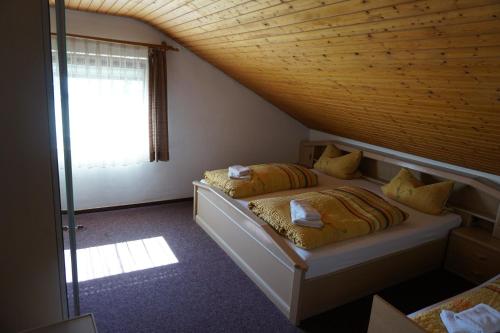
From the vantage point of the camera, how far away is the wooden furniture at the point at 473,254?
2775 millimetres

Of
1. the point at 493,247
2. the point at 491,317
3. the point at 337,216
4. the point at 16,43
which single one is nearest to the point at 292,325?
the point at 337,216

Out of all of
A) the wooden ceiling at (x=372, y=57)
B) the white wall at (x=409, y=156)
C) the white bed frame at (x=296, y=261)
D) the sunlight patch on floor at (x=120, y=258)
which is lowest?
the sunlight patch on floor at (x=120, y=258)

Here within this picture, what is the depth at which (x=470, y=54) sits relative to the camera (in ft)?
5.36

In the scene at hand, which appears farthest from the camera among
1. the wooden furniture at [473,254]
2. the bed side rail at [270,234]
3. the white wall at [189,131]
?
the white wall at [189,131]

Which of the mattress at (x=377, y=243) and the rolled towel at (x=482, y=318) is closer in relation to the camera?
the rolled towel at (x=482, y=318)

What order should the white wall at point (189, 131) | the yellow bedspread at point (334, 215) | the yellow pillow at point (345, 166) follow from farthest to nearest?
the yellow pillow at point (345, 166) → the white wall at point (189, 131) → the yellow bedspread at point (334, 215)

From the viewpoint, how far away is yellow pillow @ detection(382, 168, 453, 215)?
3.09 meters

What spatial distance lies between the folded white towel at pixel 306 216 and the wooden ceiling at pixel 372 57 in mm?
1015

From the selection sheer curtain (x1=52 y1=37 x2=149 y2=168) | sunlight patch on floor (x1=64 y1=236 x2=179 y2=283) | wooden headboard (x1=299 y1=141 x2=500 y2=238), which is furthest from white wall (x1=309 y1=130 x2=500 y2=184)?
sunlight patch on floor (x1=64 y1=236 x2=179 y2=283)

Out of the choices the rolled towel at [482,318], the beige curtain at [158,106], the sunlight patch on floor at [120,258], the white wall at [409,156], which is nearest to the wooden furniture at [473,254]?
the white wall at [409,156]

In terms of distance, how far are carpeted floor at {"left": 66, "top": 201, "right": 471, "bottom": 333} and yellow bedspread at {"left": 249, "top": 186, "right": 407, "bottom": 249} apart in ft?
1.73

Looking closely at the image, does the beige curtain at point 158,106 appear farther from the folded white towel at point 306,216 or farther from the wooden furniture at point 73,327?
the wooden furniture at point 73,327

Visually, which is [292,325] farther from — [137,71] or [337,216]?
[137,71]

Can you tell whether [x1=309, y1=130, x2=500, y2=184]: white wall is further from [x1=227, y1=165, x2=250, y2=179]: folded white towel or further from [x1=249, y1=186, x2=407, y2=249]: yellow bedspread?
[x1=227, y1=165, x2=250, y2=179]: folded white towel
